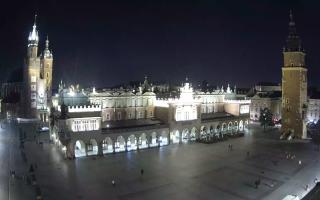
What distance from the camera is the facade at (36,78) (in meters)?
77.6

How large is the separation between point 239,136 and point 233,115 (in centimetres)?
1005

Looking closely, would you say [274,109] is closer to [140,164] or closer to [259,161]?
[259,161]

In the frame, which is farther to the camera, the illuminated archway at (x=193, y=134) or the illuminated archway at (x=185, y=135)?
the illuminated archway at (x=193, y=134)

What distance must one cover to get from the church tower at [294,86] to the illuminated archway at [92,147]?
1519 inches

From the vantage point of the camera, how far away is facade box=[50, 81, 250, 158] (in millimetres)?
45562

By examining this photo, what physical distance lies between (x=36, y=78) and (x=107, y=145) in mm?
39693

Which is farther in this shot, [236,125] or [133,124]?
[236,125]

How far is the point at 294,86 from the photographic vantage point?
64.4 meters

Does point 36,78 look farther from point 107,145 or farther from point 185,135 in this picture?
point 185,135

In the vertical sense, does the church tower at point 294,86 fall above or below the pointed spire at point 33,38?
below

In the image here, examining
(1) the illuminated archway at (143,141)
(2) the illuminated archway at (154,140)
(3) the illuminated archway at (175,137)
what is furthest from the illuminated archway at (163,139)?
(1) the illuminated archway at (143,141)

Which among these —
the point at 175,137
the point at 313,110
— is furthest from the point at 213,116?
the point at 313,110

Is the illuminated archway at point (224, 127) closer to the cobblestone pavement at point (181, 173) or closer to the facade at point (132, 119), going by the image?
the facade at point (132, 119)

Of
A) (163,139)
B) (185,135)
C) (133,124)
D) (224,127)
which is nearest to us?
(133,124)
